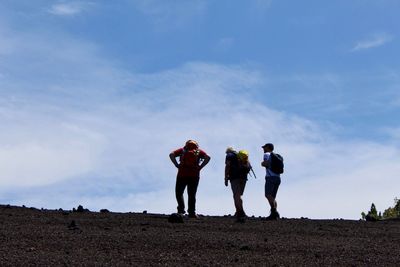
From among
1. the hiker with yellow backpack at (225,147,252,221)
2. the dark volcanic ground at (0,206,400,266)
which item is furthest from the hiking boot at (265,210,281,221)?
the dark volcanic ground at (0,206,400,266)

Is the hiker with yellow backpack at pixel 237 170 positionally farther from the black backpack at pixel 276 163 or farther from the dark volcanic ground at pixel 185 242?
the dark volcanic ground at pixel 185 242

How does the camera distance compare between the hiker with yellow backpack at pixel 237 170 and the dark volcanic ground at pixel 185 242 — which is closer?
the dark volcanic ground at pixel 185 242

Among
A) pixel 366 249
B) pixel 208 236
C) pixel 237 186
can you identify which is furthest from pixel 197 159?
pixel 366 249

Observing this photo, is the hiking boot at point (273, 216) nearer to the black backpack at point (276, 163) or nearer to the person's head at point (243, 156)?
the black backpack at point (276, 163)

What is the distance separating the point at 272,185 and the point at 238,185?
0.98 meters

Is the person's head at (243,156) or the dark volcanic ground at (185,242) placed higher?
the person's head at (243,156)

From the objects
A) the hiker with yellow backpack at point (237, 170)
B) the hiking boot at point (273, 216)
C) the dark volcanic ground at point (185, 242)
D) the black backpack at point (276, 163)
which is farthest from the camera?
the black backpack at point (276, 163)

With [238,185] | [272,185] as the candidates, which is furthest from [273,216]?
[238,185]

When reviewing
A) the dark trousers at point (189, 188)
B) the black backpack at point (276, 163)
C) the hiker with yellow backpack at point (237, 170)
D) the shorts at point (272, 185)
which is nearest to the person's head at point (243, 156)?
the hiker with yellow backpack at point (237, 170)

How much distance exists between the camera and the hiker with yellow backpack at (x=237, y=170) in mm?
19422

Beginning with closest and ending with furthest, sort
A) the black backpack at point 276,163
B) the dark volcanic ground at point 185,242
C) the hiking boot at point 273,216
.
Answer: the dark volcanic ground at point 185,242
the hiking boot at point 273,216
the black backpack at point 276,163

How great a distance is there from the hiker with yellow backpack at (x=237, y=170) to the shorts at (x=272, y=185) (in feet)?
2.29

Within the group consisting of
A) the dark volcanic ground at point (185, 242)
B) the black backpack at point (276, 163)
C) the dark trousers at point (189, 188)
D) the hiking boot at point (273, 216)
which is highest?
the black backpack at point (276, 163)

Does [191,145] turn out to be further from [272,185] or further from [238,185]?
[272,185]
